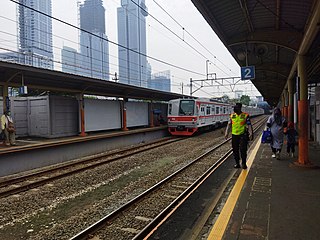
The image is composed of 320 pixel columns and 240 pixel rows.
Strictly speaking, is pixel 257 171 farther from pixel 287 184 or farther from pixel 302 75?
pixel 302 75

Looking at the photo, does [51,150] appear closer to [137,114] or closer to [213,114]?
[137,114]

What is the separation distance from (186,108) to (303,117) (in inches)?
435

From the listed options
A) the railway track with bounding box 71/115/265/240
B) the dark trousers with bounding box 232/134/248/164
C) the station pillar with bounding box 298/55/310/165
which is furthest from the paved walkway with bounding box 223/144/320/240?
the railway track with bounding box 71/115/265/240

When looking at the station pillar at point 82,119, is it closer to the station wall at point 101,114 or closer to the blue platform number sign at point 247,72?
the station wall at point 101,114

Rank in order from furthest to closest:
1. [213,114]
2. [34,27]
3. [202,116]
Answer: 1. [213,114]
2. [202,116]
3. [34,27]

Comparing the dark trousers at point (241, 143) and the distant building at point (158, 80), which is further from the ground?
the distant building at point (158, 80)

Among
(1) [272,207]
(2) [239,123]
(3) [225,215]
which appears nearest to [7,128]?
(2) [239,123]

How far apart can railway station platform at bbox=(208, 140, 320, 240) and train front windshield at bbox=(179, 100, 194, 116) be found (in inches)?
442

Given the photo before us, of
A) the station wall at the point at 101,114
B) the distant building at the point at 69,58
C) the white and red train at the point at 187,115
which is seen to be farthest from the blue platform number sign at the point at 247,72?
the station wall at the point at 101,114

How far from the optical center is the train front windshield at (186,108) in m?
17.6

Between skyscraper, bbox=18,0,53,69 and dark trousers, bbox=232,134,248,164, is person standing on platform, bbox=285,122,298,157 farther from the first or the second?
skyscraper, bbox=18,0,53,69

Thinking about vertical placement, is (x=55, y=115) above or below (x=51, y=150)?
above

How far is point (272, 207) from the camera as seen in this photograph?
399 centimetres

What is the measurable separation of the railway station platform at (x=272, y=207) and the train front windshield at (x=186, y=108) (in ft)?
36.8
